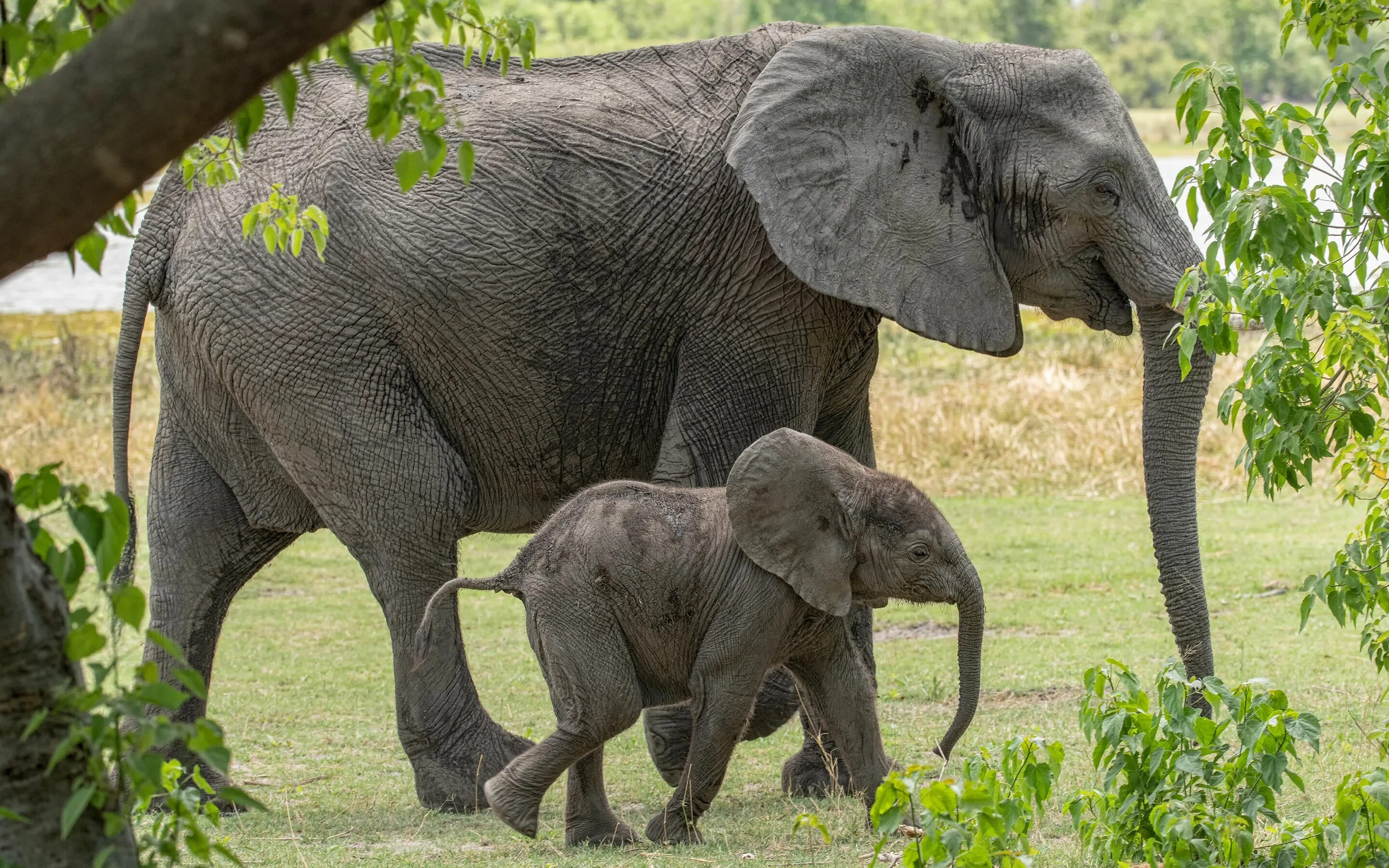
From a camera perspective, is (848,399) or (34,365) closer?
(848,399)

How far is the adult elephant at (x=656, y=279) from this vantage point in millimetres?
6598

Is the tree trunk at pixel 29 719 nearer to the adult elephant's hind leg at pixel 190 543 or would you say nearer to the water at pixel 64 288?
the adult elephant's hind leg at pixel 190 543

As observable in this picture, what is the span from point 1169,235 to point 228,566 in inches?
160

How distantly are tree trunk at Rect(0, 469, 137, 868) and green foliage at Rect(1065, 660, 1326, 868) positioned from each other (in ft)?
8.67

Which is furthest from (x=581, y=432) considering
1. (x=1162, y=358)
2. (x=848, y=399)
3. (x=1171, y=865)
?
(x=1171, y=865)

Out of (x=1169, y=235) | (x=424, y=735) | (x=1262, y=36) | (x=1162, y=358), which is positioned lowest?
(x=424, y=735)

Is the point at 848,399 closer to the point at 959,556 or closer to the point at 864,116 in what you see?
the point at 864,116

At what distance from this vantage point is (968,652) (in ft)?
18.6

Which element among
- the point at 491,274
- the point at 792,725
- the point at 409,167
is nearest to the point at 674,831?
the point at 491,274

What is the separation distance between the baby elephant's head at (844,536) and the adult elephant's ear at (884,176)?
1.02 meters

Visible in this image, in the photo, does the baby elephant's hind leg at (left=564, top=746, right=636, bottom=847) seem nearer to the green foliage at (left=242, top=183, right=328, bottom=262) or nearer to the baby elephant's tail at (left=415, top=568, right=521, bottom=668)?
the baby elephant's tail at (left=415, top=568, right=521, bottom=668)

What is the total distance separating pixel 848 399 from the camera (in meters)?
7.15

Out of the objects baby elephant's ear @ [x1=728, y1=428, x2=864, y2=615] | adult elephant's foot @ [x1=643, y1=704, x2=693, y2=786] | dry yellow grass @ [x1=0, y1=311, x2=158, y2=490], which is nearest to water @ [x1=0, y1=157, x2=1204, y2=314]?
dry yellow grass @ [x1=0, y1=311, x2=158, y2=490]

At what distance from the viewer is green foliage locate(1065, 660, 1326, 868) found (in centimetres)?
443
